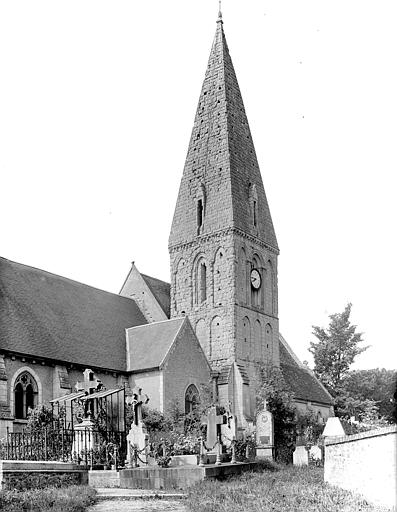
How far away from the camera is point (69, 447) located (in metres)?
25.8

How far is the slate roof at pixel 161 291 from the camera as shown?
4984cm

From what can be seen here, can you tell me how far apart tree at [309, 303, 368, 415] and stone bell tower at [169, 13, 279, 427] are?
14526mm

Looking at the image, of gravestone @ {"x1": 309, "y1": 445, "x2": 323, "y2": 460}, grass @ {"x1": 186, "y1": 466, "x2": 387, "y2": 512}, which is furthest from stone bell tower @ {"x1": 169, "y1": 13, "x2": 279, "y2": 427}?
grass @ {"x1": 186, "y1": 466, "x2": 387, "y2": 512}

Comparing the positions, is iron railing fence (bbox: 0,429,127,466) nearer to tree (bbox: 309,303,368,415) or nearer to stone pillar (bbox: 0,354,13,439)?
stone pillar (bbox: 0,354,13,439)

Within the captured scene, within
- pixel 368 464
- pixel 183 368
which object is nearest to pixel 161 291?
pixel 183 368

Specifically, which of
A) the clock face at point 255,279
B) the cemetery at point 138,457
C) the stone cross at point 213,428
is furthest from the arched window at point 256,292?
the stone cross at point 213,428

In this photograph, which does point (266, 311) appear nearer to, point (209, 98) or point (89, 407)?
point (209, 98)

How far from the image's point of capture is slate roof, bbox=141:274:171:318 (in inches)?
1962

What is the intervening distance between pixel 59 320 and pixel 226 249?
40.4 ft

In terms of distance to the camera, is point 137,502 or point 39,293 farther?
point 39,293

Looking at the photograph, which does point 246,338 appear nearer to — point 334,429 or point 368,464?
point 334,429

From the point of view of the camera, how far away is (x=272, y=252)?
51.7 meters

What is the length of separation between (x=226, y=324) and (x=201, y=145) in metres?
13.0

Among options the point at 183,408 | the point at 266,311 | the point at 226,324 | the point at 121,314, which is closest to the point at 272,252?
the point at 266,311
